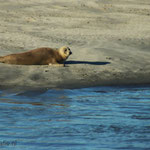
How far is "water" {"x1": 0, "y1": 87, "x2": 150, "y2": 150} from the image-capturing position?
20.4ft

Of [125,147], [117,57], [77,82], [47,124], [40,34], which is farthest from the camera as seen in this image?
[40,34]

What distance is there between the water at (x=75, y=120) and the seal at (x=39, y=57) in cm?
177

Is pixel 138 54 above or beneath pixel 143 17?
beneath

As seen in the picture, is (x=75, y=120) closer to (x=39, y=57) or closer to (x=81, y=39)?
(x=39, y=57)

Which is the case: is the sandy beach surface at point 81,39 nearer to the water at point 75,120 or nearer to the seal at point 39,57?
the seal at point 39,57

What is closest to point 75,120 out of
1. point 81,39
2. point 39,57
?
point 39,57

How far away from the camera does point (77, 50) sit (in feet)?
40.6

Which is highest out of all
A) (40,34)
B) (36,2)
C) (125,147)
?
(36,2)

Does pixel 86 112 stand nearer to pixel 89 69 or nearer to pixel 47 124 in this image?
pixel 47 124

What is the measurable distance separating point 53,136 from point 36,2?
10854 millimetres

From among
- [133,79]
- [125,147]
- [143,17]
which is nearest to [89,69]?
[133,79]

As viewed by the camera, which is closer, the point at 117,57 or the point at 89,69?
the point at 89,69

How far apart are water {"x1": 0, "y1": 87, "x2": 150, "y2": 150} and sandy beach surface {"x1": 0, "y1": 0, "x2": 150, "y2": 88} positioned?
32.9 inches

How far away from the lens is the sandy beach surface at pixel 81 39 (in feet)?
33.3
